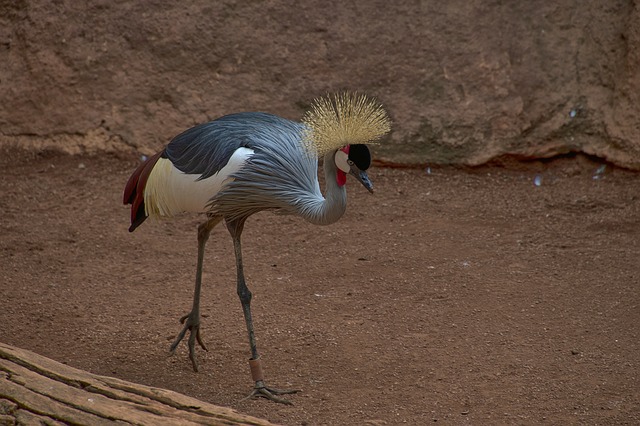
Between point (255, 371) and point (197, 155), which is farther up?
point (197, 155)

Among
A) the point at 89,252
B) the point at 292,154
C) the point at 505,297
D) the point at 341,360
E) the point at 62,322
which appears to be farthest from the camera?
the point at 89,252

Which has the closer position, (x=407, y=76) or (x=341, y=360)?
(x=341, y=360)

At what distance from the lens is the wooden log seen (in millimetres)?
2979

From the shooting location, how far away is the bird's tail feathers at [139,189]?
4191mm

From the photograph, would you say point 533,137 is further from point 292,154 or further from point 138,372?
point 138,372

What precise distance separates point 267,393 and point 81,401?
3.34ft

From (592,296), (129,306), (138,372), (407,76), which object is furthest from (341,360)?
(407,76)

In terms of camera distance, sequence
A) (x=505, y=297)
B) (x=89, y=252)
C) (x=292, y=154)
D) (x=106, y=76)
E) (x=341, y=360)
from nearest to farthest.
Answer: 1. (x=292, y=154)
2. (x=341, y=360)
3. (x=505, y=297)
4. (x=89, y=252)
5. (x=106, y=76)

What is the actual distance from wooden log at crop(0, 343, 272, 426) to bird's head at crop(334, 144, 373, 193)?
1.08 metres

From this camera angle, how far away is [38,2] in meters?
6.58

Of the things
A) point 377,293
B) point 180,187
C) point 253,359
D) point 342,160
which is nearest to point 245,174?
point 180,187

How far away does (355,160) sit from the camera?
3641 mm

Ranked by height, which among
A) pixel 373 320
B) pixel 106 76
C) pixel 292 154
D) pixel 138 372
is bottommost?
pixel 138 372

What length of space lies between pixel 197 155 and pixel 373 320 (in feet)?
4.33
